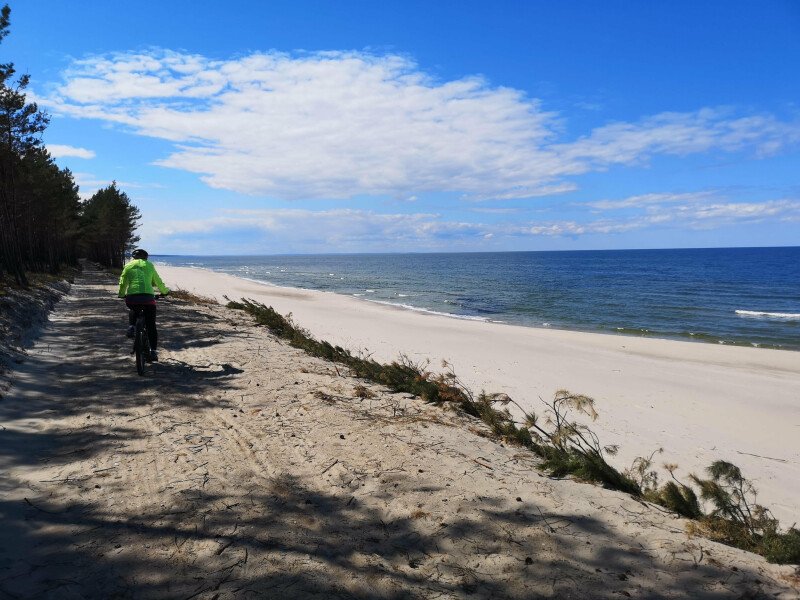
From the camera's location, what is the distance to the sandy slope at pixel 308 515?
2969mm

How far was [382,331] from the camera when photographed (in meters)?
22.2

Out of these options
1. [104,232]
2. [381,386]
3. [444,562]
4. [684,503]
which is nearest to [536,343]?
[381,386]

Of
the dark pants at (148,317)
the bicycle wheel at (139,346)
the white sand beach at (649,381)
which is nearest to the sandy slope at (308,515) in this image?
the bicycle wheel at (139,346)

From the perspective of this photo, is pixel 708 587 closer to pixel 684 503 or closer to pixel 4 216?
pixel 684 503

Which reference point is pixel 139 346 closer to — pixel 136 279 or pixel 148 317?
pixel 148 317

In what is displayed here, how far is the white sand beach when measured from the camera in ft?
26.8

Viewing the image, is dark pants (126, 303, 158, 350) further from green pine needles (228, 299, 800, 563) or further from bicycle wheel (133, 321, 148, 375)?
green pine needles (228, 299, 800, 563)

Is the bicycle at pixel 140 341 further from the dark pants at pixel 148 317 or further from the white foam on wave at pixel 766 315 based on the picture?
the white foam on wave at pixel 766 315

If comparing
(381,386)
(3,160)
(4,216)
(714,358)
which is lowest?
(714,358)

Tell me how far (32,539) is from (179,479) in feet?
3.56

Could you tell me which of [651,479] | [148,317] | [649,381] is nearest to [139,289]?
[148,317]

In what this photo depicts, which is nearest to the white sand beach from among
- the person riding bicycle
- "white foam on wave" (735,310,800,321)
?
the person riding bicycle

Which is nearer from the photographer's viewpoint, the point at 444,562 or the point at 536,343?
the point at 444,562

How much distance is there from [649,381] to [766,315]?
25.0 m
